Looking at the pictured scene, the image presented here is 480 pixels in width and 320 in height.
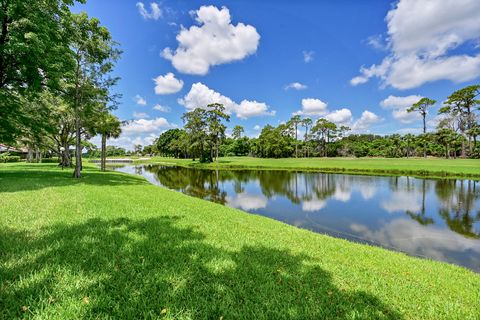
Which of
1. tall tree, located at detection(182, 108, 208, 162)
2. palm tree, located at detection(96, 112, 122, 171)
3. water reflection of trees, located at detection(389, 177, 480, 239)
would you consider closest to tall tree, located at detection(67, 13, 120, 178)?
palm tree, located at detection(96, 112, 122, 171)

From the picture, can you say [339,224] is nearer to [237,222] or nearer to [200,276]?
[237,222]

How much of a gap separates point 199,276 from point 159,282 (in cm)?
60

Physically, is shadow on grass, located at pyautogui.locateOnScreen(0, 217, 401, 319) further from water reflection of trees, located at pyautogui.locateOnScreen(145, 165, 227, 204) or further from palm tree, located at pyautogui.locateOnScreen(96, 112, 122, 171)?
palm tree, located at pyautogui.locateOnScreen(96, 112, 122, 171)

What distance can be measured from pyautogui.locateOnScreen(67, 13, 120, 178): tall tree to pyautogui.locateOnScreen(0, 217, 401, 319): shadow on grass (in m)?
14.1

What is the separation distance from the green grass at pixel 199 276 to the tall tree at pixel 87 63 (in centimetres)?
1267

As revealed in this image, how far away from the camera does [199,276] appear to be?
139 inches

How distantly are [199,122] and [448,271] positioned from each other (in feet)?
167

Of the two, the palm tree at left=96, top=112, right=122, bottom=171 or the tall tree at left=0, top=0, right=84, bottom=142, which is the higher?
the tall tree at left=0, top=0, right=84, bottom=142

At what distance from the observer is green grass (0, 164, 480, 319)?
2789 millimetres

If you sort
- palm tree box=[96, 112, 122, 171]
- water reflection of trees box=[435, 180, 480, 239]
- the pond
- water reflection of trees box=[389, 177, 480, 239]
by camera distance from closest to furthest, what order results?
the pond
water reflection of trees box=[435, 180, 480, 239]
water reflection of trees box=[389, 177, 480, 239]
palm tree box=[96, 112, 122, 171]

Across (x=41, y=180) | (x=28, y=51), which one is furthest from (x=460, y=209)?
(x=41, y=180)

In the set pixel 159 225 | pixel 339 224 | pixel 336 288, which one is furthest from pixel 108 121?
pixel 336 288

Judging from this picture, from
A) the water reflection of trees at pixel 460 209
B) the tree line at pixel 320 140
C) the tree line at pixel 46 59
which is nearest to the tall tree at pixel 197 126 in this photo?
the tree line at pixel 320 140

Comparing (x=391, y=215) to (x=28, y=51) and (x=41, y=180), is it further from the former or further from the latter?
(x=41, y=180)
